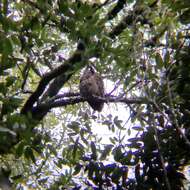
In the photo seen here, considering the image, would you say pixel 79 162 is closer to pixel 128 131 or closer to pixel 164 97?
pixel 128 131

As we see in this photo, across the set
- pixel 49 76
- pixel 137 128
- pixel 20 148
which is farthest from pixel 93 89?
pixel 20 148

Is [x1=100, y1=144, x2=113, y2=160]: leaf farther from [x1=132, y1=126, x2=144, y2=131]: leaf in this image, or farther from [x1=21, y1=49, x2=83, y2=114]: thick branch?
[x1=21, y1=49, x2=83, y2=114]: thick branch

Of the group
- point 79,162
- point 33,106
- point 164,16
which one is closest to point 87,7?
point 164,16

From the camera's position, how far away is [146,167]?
109 inches

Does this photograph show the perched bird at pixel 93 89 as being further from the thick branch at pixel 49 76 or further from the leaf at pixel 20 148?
the leaf at pixel 20 148

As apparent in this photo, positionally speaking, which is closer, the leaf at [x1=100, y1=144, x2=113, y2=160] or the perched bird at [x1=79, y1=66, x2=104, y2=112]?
the leaf at [x1=100, y1=144, x2=113, y2=160]

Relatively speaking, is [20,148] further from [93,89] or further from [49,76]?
[49,76]

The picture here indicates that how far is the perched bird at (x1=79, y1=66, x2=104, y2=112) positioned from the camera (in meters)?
3.53

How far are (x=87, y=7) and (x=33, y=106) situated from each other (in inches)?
77.0

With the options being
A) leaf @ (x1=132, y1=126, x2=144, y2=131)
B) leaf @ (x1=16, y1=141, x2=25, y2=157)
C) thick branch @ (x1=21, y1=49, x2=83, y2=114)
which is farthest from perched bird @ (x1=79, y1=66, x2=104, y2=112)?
Result: leaf @ (x1=16, y1=141, x2=25, y2=157)

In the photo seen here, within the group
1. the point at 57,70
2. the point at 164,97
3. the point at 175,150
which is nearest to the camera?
the point at 164,97

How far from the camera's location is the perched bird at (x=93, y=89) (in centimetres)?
353

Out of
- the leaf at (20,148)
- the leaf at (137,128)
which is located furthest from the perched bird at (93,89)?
the leaf at (20,148)

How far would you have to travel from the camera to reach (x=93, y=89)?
3.53m
